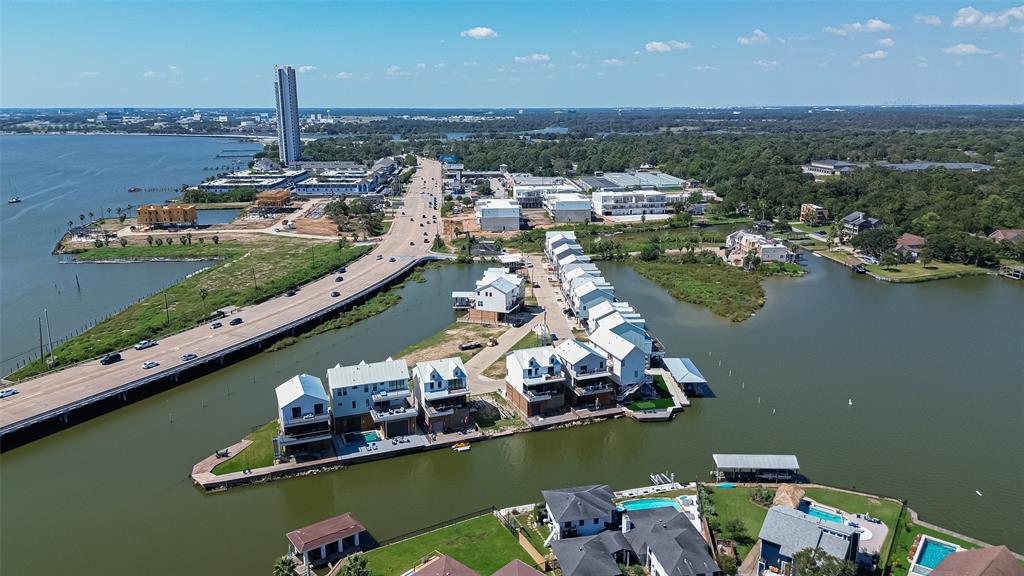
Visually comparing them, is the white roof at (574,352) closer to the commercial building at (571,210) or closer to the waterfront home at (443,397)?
the waterfront home at (443,397)

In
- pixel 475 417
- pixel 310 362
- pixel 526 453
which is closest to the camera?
pixel 526 453

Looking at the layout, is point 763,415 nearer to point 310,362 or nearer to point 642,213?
point 310,362

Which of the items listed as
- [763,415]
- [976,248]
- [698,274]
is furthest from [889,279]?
[763,415]

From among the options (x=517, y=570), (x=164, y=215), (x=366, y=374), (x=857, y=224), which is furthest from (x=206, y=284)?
(x=857, y=224)

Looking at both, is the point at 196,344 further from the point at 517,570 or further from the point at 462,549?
the point at 517,570

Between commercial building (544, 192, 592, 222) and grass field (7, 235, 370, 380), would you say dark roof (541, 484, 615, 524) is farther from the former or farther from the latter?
commercial building (544, 192, 592, 222)

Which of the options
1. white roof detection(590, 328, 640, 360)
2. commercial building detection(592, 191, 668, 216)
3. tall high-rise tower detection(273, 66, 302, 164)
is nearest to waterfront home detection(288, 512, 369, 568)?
white roof detection(590, 328, 640, 360)

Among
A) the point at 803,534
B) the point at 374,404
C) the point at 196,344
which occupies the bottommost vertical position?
the point at 803,534
